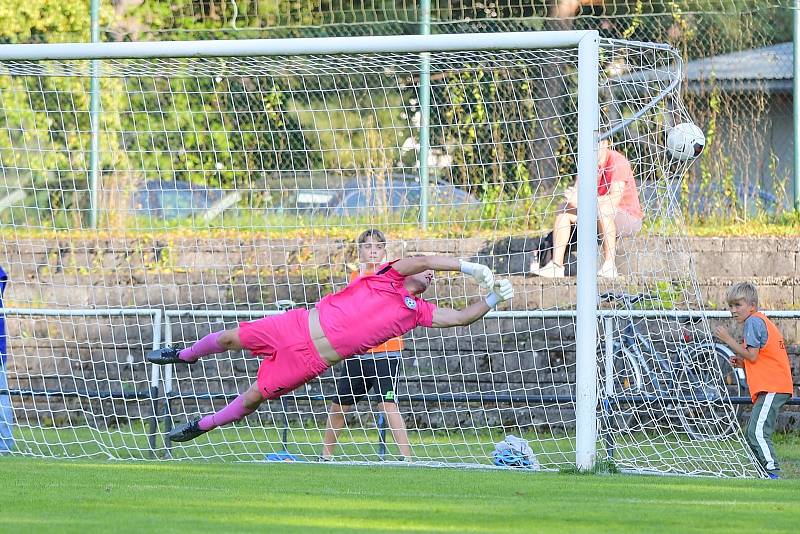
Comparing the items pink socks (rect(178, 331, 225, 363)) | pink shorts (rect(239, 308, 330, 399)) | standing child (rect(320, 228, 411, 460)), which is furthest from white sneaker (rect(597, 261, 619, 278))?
pink socks (rect(178, 331, 225, 363))

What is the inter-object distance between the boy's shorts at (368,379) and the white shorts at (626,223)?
2.01m

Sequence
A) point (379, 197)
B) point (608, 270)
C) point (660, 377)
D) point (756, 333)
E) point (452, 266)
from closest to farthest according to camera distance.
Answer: point (452, 266)
point (756, 333)
point (608, 270)
point (660, 377)
point (379, 197)

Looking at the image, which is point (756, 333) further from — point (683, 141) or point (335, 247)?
point (335, 247)

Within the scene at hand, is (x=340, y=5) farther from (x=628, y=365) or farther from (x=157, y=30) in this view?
(x=628, y=365)

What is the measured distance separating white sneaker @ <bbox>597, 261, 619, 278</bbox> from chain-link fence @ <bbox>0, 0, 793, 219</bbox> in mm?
3525

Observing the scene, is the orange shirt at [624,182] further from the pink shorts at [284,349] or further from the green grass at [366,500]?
the pink shorts at [284,349]

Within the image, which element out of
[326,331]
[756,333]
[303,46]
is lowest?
[756,333]

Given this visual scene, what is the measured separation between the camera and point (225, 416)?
896cm

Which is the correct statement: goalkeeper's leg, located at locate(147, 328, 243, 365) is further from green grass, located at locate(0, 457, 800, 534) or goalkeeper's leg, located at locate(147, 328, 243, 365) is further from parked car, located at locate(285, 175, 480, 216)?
parked car, located at locate(285, 175, 480, 216)

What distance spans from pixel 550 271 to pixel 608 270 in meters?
1.70

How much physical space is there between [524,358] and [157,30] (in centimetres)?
595

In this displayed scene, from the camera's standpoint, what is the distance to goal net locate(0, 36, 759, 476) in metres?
10.1

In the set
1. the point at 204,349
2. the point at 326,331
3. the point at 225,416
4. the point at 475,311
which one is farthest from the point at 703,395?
the point at 204,349

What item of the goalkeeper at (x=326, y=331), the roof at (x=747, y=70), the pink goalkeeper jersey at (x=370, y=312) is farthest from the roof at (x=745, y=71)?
the pink goalkeeper jersey at (x=370, y=312)
